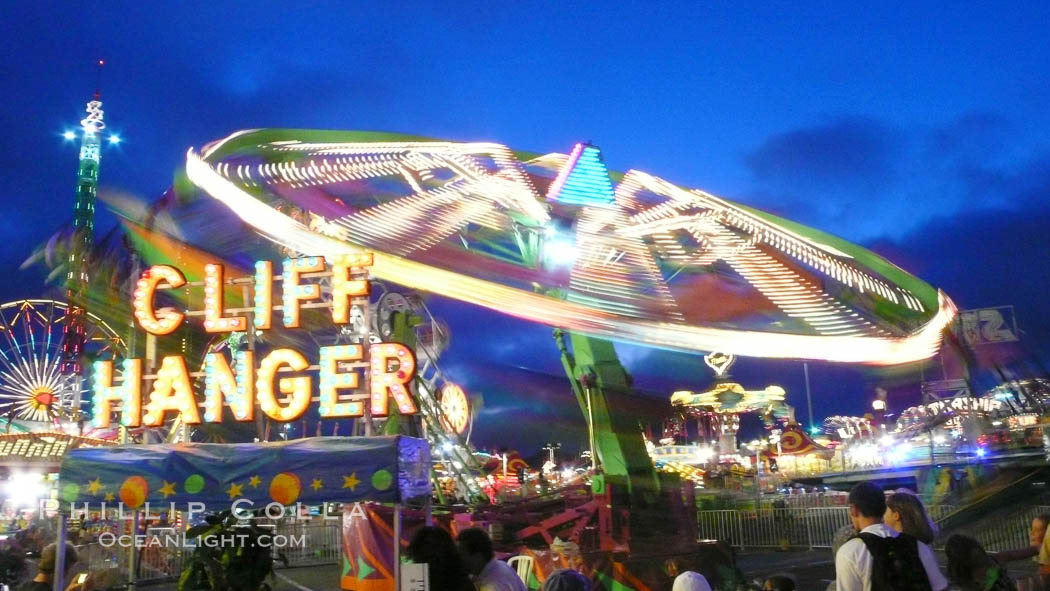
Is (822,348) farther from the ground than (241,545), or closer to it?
farther from the ground

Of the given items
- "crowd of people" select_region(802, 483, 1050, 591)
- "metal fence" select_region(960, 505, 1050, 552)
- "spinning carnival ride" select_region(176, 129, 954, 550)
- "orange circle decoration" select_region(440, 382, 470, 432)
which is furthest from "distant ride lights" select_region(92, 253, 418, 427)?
"metal fence" select_region(960, 505, 1050, 552)

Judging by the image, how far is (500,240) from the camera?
17.2m

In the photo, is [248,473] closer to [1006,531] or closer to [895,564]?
[895,564]

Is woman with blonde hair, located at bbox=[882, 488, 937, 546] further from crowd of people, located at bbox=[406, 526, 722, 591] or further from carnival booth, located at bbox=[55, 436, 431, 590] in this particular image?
carnival booth, located at bbox=[55, 436, 431, 590]

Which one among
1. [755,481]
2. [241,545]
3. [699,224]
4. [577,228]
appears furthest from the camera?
[755,481]

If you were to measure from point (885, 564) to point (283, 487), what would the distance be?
20.8 feet

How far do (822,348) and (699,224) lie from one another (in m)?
5.26

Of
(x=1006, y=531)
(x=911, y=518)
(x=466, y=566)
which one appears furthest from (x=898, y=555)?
(x=1006, y=531)

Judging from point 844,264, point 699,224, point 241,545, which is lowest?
point 241,545

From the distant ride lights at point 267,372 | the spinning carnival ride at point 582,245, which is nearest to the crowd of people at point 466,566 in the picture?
the spinning carnival ride at point 582,245

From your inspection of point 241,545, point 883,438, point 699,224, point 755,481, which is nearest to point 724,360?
point 883,438

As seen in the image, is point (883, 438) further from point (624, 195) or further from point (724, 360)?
point (624, 195)

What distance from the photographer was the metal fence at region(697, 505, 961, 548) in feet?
80.4

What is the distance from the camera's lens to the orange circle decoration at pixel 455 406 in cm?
2909
